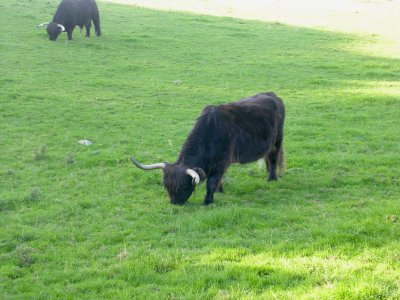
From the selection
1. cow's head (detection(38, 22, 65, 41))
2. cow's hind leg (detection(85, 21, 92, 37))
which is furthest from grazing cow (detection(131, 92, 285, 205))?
cow's hind leg (detection(85, 21, 92, 37))

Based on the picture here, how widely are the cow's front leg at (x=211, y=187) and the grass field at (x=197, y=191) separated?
0.31m

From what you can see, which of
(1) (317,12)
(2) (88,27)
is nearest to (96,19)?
(2) (88,27)

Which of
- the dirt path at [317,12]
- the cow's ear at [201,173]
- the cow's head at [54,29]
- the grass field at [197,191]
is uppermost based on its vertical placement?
the dirt path at [317,12]

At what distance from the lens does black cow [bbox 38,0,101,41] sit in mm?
26297

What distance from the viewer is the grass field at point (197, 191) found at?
6.84 metres

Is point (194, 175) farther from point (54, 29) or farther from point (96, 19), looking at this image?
point (96, 19)

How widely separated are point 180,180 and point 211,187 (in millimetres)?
689

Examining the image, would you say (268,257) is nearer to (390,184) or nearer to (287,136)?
(390,184)

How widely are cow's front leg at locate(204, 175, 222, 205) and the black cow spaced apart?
18.0 metres

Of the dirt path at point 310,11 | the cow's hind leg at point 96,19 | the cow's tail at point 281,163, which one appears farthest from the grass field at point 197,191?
the dirt path at point 310,11

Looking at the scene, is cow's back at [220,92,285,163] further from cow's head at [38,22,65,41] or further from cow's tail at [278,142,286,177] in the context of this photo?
cow's head at [38,22,65,41]

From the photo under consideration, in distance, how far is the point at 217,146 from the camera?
10570 mm

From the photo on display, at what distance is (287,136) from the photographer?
14883 mm

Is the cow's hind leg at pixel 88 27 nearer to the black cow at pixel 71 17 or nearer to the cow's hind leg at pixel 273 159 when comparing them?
the black cow at pixel 71 17
